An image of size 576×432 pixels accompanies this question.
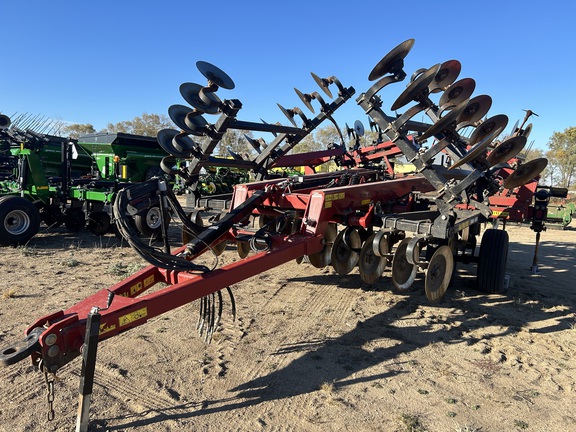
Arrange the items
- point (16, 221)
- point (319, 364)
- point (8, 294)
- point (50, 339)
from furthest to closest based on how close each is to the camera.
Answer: point (16, 221) → point (8, 294) → point (319, 364) → point (50, 339)

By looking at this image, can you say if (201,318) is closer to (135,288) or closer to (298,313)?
(135,288)

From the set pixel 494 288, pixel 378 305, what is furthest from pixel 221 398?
pixel 494 288

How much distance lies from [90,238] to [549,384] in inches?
335

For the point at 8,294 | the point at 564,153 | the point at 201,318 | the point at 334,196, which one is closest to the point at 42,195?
the point at 8,294

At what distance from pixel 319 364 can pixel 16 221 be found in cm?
685

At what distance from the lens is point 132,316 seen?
2758mm

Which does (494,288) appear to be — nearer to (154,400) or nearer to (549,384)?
(549,384)

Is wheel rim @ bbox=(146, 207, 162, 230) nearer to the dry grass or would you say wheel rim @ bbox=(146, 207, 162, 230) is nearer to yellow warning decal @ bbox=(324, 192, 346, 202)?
the dry grass

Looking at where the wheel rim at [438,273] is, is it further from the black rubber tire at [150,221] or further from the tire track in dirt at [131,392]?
the black rubber tire at [150,221]

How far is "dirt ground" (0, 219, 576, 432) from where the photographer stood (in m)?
2.83

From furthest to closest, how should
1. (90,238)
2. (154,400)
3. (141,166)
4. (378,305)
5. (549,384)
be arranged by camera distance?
(141,166)
(90,238)
(378,305)
(549,384)
(154,400)

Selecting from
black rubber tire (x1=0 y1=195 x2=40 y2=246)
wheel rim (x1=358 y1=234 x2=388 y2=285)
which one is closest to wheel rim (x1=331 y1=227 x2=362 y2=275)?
wheel rim (x1=358 y1=234 x2=388 y2=285)

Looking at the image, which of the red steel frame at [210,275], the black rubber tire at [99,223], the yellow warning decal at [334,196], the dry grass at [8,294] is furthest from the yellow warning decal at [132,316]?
the black rubber tire at [99,223]

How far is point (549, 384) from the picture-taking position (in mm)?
3412
